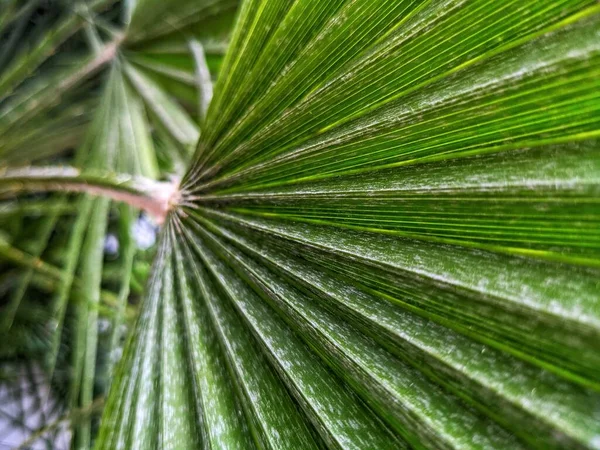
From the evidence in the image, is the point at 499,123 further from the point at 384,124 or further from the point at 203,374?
the point at 203,374

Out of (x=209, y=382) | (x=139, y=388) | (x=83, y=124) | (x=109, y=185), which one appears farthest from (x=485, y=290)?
(x=83, y=124)

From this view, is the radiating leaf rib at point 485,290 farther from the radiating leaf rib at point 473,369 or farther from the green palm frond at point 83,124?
the green palm frond at point 83,124

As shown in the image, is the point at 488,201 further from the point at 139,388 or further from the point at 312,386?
the point at 139,388

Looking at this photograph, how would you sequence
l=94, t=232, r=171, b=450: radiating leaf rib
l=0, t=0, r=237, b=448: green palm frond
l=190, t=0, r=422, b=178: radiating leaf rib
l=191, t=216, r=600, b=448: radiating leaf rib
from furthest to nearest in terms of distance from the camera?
1. l=0, t=0, r=237, b=448: green palm frond
2. l=94, t=232, r=171, b=450: radiating leaf rib
3. l=190, t=0, r=422, b=178: radiating leaf rib
4. l=191, t=216, r=600, b=448: radiating leaf rib

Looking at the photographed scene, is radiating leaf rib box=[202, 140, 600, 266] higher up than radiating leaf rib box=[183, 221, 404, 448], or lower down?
higher up

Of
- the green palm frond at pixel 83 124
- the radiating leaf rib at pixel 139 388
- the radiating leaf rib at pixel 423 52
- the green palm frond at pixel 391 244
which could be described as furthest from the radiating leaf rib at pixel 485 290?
the green palm frond at pixel 83 124

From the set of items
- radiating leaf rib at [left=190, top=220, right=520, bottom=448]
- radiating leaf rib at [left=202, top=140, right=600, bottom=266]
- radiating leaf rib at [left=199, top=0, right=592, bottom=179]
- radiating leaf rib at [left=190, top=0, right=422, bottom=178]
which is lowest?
radiating leaf rib at [left=190, top=220, right=520, bottom=448]

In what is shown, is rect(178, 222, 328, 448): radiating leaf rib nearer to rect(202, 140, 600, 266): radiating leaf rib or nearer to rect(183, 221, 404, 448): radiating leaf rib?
rect(183, 221, 404, 448): radiating leaf rib

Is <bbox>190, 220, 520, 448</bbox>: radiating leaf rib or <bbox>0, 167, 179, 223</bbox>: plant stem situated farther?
<bbox>0, 167, 179, 223</bbox>: plant stem

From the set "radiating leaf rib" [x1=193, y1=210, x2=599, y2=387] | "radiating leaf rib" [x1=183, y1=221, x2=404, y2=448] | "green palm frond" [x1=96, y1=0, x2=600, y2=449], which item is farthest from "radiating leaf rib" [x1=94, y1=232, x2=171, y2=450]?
"radiating leaf rib" [x1=193, y1=210, x2=599, y2=387]

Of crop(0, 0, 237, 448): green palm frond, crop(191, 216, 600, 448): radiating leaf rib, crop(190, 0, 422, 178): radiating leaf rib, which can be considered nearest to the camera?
crop(191, 216, 600, 448): radiating leaf rib

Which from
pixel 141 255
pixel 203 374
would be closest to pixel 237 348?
pixel 203 374
